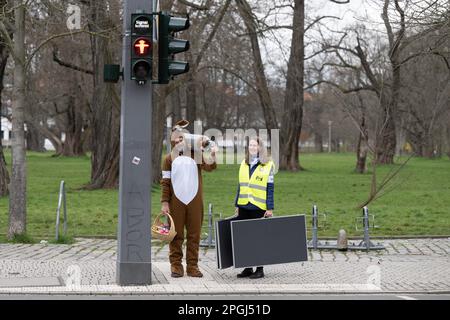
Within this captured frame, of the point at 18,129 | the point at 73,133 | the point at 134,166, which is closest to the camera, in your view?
the point at 134,166

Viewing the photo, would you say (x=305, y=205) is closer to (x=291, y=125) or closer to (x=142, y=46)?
(x=142, y=46)

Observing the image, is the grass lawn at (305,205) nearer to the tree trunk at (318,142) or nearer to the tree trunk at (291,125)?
the tree trunk at (291,125)

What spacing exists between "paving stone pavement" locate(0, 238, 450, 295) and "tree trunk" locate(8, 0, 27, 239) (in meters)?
0.79

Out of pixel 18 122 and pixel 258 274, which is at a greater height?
pixel 18 122

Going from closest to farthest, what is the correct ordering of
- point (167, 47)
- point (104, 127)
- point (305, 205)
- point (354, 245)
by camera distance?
point (167, 47) < point (354, 245) < point (305, 205) < point (104, 127)

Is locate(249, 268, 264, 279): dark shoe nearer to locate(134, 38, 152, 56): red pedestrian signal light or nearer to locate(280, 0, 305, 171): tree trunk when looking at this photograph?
locate(134, 38, 152, 56): red pedestrian signal light

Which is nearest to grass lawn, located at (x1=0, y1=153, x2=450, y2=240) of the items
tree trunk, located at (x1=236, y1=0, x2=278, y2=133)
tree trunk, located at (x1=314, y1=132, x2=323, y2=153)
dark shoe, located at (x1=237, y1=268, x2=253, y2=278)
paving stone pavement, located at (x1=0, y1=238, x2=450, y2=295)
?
paving stone pavement, located at (x1=0, y1=238, x2=450, y2=295)

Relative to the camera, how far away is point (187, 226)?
11523mm

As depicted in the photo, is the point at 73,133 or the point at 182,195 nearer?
the point at 182,195

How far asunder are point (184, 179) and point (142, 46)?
182 centimetres

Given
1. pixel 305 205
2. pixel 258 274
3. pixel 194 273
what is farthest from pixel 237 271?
pixel 305 205

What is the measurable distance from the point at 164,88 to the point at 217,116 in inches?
1843

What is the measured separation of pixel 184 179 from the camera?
11359 mm
